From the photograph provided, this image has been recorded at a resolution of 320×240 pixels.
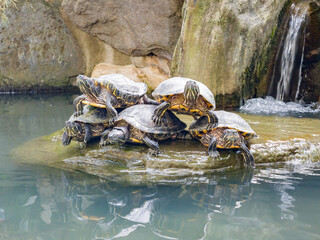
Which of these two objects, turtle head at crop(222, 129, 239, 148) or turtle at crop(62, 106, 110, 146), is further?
turtle at crop(62, 106, 110, 146)

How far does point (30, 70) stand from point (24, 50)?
2.41 ft

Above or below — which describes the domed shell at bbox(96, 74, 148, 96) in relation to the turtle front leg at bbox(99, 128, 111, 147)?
above

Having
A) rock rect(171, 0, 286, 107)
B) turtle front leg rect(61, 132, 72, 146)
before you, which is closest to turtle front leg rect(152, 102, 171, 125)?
turtle front leg rect(61, 132, 72, 146)

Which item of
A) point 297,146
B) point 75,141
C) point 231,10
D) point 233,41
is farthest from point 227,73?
point 75,141

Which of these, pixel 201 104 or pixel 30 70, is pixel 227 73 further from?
pixel 30 70

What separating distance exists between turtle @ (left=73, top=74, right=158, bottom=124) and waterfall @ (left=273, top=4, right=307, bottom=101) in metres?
5.22

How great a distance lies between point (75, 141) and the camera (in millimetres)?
4559

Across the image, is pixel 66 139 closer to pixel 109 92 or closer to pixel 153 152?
pixel 109 92

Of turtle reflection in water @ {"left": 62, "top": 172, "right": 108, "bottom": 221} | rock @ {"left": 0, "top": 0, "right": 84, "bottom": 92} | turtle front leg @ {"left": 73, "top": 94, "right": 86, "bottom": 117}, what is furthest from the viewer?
rock @ {"left": 0, "top": 0, "right": 84, "bottom": 92}

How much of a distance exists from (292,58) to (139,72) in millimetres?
5144

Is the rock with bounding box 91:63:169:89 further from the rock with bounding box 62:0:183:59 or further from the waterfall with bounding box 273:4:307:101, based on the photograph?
the waterfall with bounding box 273:4:307:101

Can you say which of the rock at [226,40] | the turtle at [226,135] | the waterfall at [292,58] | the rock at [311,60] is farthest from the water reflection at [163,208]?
the rock at [311,60]

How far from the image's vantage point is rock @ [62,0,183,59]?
11.0 m

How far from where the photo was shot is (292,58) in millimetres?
8312
